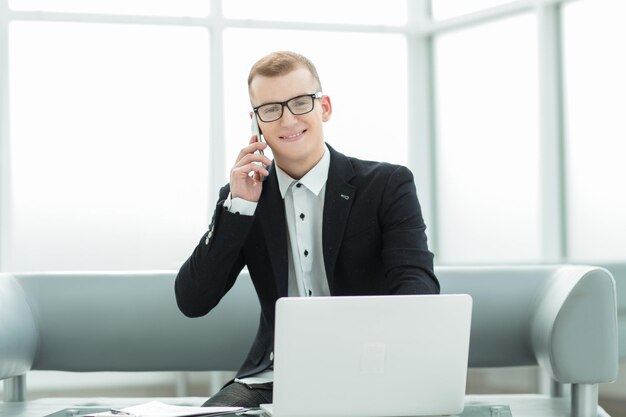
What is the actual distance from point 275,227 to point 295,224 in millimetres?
61

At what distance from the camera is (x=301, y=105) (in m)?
2.61

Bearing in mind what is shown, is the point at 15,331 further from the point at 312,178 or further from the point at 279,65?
the point at 279,65

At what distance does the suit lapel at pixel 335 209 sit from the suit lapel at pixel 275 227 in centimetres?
12

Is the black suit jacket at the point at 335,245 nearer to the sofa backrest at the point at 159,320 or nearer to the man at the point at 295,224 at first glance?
the man at the point at 295,224

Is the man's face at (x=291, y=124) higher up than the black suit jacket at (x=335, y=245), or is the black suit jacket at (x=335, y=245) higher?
the man's face at (x=291, y=124)

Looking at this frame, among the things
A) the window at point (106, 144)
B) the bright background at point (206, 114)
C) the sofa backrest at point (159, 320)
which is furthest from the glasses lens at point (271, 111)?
the window at point (106, 144)

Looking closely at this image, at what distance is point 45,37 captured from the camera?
6.32 meters

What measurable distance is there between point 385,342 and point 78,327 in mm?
1496

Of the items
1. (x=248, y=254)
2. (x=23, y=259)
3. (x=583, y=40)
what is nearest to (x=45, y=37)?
(x=23, y=259)

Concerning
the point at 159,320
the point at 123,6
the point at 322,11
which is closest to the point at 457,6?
the point at 322,11

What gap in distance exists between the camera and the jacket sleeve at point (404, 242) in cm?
251

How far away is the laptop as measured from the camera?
187cm

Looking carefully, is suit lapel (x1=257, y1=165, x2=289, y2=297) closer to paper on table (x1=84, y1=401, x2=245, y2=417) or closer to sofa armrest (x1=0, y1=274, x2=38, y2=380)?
paper on table (x1=84, y1=401, x2=245, y2=417)

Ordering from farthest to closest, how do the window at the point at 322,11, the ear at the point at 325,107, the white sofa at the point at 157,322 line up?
the window at the point at 322,11 < the white sofa at the point at 157,322 < the ear at the point at 325,107
